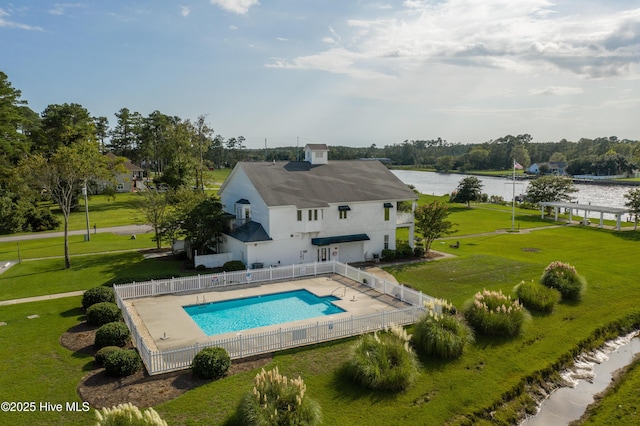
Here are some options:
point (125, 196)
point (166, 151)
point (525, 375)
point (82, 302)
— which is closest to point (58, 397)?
point (82, 302)

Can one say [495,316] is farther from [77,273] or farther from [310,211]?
[77,273]

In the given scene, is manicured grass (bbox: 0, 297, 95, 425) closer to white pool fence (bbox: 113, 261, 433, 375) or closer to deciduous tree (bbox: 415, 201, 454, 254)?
white pool fence (bbox: 113, 261, 433, 375)

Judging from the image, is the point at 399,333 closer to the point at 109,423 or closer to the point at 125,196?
the point at 109,423

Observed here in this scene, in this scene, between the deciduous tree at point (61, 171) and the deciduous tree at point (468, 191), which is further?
the deciduous tree at point (468, 191)

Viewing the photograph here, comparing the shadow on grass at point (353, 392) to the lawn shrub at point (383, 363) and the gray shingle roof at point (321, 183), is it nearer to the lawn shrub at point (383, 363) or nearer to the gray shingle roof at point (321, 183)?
the lawn shrub at point (383, 363)

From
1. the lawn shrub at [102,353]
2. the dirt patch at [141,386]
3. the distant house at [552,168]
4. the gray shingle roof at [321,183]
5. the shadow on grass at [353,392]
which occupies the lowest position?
the shadow on grass at [353,392]

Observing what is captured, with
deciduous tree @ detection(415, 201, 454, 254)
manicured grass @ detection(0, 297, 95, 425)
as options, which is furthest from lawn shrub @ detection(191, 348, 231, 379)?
deciduous tree @ detection(415, 201, 454, 254)

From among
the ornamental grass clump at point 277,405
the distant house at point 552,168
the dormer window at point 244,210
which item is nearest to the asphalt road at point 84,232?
the dormer window at point 244,210
